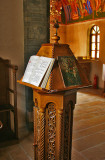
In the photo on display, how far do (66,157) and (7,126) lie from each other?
177 centimetres

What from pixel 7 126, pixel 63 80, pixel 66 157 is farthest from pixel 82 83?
pixel 7 126

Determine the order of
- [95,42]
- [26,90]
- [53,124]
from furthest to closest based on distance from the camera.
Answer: [95,42] < [26,90] < [53,124]

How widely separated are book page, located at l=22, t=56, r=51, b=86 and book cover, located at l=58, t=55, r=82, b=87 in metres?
0.16

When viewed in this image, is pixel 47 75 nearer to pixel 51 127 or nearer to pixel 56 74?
pixel 56 74

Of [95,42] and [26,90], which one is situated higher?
[95,42]

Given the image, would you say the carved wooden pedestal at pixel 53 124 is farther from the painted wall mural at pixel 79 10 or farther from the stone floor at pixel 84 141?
the painted wall mural at pixel 79 10

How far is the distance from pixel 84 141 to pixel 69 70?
2.13m

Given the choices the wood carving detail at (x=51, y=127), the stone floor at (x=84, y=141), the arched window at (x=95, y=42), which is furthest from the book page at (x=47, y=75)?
the arched window at (x=95, y=42)

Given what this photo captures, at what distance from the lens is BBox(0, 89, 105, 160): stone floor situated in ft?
10.4

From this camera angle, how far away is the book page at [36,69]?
6.77 ft

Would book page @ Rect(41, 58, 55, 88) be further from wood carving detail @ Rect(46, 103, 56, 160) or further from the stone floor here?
the stone floor

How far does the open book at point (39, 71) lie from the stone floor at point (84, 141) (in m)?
1.51

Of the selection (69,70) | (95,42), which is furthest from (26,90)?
(95,42)

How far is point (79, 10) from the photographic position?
36.0 feet
